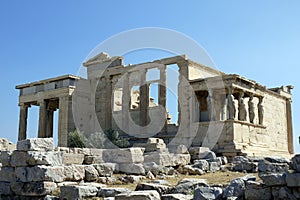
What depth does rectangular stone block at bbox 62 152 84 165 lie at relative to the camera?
9422mm

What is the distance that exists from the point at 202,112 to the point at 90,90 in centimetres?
850

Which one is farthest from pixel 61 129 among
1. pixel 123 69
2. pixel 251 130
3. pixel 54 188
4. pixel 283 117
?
pixel 54 188

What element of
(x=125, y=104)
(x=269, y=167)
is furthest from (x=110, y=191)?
(x=125, y=104)

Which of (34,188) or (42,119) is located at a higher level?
(42,119)

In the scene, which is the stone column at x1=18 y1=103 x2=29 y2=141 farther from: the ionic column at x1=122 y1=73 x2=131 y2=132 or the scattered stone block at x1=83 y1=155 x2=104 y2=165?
the scattered stone block at x1=83 y1=155 x2=104 y2=165

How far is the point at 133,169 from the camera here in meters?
10.5

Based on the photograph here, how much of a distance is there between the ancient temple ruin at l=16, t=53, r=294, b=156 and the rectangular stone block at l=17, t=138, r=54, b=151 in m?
9.64

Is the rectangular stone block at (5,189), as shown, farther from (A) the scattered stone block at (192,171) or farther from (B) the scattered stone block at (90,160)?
(A) the scattered stone block at (192,171)

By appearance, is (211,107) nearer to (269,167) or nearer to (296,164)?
(269,167)

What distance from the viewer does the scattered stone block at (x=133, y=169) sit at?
1048 centimetres

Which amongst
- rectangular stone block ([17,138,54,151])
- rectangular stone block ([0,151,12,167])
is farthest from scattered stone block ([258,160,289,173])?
rectangular stone block ([0,151,12,167])

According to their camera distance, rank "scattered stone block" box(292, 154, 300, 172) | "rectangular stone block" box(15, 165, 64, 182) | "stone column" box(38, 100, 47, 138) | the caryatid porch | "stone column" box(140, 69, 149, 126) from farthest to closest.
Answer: "stone column" box(38, 100, 47, 138) < the caryatid porch < "stone column" box(140, 69, 149, 126) < "rectangular stone block" box(15, 165, 64, 182) < "scattered stone block" box(292, 154, 300, 172)

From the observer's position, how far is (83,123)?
82.6ft

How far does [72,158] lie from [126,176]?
1446mm
